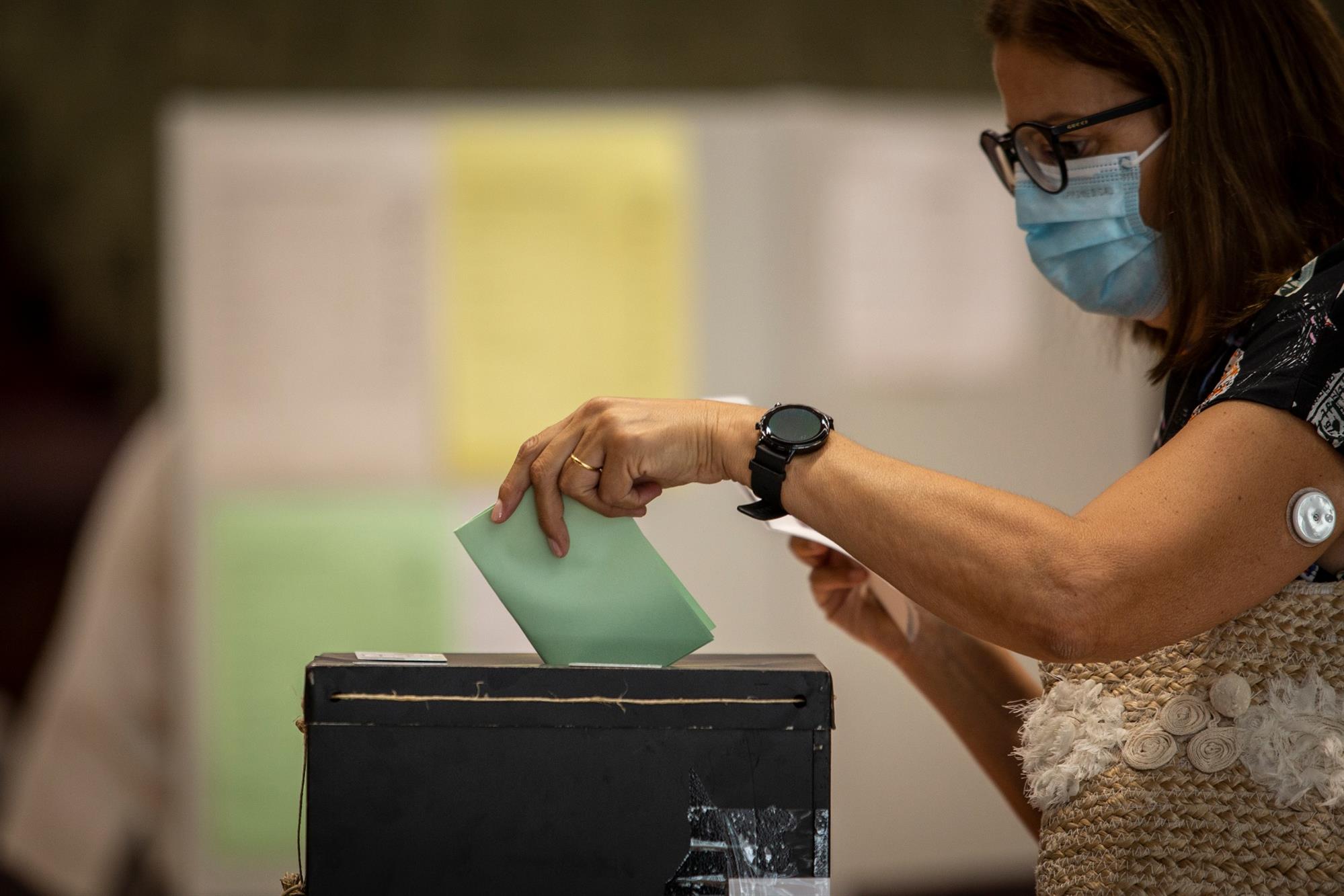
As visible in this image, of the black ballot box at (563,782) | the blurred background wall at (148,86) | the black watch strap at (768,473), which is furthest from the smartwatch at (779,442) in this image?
the blurred background wall at (148,86)

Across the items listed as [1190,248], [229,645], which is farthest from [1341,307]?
[229,645]

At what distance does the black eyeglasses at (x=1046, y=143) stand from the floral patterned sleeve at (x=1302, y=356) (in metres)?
0.19

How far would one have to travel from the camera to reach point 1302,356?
81cm

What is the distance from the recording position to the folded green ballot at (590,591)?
839mm

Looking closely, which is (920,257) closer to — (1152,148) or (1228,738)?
(1152,148)

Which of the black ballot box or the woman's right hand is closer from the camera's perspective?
the black ballot box

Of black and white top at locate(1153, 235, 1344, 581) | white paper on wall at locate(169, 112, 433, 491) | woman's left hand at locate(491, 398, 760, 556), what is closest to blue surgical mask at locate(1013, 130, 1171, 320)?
black and white top at locate(1153, 235, 1344, 581)

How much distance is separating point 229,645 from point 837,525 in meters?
1.96

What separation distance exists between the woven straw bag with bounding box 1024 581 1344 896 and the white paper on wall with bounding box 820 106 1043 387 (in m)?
1.78

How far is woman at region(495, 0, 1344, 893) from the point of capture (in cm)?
79

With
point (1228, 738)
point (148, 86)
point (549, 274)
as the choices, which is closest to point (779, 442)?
point (1228, 738)

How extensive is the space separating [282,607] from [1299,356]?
208 cm

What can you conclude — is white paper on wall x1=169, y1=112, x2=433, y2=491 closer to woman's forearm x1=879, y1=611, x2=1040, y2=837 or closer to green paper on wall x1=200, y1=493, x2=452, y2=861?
green paper on wall x1=200, y1=493, x2=452, y2=861

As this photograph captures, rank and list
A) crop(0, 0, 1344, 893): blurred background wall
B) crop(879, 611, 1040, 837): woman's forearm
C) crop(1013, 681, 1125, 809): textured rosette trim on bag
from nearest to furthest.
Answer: crop(1013, 681, 1125, 809): textured rosette trim on bag → crop(879, 611, 1040, 837): woman's forearm → crop(0, 0, 1344, 893): blurred background wall
